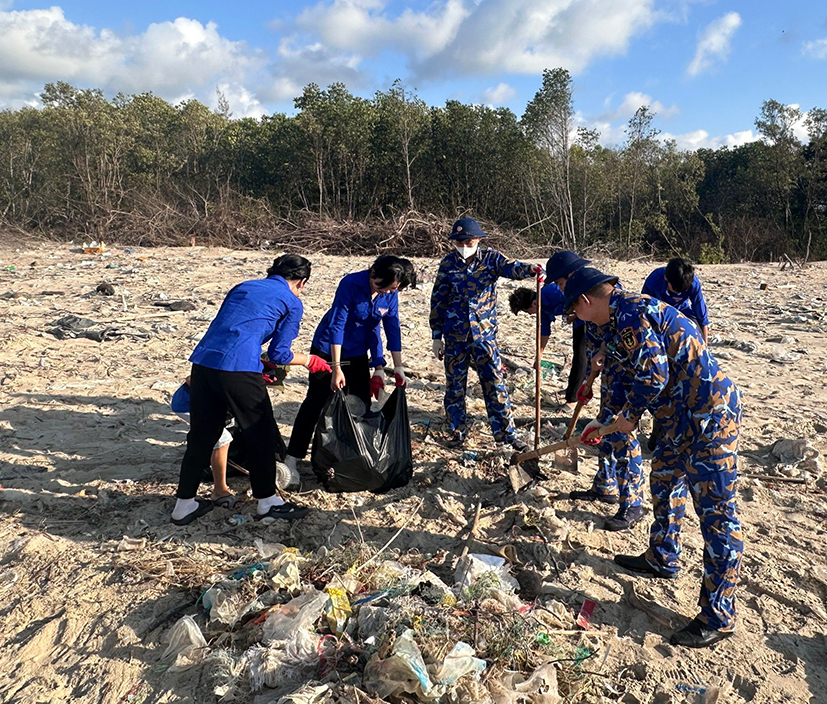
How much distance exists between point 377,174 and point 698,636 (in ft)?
58.9

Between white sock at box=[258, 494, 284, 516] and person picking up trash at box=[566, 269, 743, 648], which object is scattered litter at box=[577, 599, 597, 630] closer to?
person picking up trash at box=[566, 269, 743, 648]

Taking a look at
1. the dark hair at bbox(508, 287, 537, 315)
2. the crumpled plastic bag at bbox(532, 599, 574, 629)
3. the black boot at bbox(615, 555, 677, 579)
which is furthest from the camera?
the dark hair at bbox(508, 287, 537, 315)

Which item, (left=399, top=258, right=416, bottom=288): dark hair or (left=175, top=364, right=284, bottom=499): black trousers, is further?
(left=399, top=258, right=416, bottom=288): dark hair

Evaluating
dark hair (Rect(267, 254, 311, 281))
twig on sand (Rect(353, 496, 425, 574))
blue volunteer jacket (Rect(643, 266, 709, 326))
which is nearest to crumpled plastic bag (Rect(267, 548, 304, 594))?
twig on sand (Rect(353, 496, 425, 574))

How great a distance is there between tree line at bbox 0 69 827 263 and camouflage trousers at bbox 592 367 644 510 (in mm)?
12871

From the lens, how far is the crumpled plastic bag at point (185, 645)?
2.20m

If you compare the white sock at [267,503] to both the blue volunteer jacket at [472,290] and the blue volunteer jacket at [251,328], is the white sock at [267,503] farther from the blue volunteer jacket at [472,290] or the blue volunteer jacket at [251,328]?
the blue volunteer jacket at [472,290]

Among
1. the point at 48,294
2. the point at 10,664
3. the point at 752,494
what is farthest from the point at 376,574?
the point at 48,294

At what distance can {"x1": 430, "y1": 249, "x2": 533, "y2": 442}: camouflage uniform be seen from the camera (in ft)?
12.7

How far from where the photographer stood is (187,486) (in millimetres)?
3107

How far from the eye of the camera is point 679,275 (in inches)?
143

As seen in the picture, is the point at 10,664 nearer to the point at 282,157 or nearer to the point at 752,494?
the point at 752,494

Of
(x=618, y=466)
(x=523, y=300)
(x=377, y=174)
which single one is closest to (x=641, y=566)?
(x=618, y=466)

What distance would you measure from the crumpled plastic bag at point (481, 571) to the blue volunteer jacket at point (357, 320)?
147 cm
